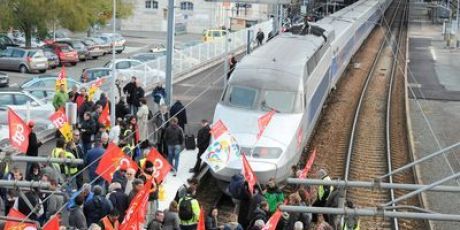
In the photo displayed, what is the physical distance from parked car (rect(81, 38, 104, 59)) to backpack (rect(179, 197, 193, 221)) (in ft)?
135

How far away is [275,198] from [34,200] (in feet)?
14.9

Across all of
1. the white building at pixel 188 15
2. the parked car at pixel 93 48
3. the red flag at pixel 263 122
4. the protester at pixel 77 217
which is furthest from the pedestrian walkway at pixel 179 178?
the white building at pixel 188 15

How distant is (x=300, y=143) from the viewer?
20031mm

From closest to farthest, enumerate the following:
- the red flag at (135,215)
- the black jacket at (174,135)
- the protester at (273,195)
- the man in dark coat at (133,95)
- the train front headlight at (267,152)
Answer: the red flag at (135,215) < the protester at (273,195) < the train front headlight at (267,152) < the black jacket at (174,135) < the man in dark coat at (133,95)

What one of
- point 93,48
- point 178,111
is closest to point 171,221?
point 178,111

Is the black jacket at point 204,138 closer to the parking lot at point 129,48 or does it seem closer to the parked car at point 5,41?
the parking lot at point 129,48

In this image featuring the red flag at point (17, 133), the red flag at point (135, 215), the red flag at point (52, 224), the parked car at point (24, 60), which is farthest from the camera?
the parked car at point (24, 60)

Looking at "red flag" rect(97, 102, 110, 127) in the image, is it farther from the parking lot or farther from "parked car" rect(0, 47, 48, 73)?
"parked car" rect(0, 47, 48, 73)

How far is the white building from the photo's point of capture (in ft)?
250

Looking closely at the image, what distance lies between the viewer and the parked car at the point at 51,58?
153 ft

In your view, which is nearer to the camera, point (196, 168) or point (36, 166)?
point (36, 166)

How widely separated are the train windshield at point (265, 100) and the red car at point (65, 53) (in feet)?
101

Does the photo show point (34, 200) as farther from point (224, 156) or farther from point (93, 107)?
point (93, 107)

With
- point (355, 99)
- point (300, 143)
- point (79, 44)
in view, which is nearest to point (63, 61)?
point (79, 44)
